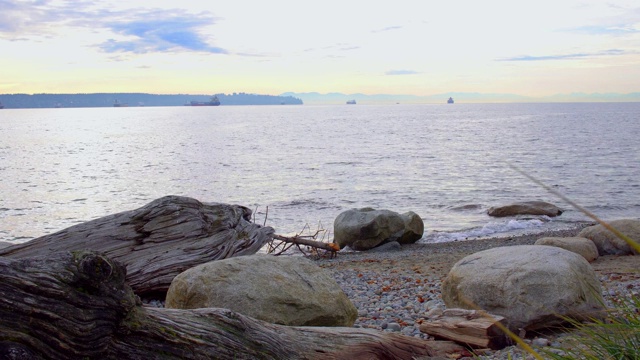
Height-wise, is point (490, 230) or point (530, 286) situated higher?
point (530, 286)

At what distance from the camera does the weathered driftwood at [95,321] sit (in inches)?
140

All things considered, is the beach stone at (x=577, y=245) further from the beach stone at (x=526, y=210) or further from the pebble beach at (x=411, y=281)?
the beach stone at (x=526, y=210)

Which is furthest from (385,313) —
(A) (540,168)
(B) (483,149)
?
(B) (483,149)

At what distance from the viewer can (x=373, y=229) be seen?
1750cm

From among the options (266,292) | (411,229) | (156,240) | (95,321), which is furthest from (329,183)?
(95,321)

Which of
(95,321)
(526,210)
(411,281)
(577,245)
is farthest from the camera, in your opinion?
(526,210)

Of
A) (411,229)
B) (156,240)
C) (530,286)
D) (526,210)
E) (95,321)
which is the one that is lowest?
(526,210)

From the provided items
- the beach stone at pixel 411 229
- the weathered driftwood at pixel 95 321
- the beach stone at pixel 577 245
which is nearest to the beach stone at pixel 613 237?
the beach stone at pixel 577 245

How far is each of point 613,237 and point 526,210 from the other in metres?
9.85

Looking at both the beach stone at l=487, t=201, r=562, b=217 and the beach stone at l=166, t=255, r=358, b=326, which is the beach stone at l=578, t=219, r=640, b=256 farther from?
the beach stone at l=487, t=201, r=562, b=217

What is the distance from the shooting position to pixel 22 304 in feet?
11.6

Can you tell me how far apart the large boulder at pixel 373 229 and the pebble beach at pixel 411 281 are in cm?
58

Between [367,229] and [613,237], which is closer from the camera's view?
[613,237]

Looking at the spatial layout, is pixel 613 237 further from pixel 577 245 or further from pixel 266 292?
pixel 266 292
